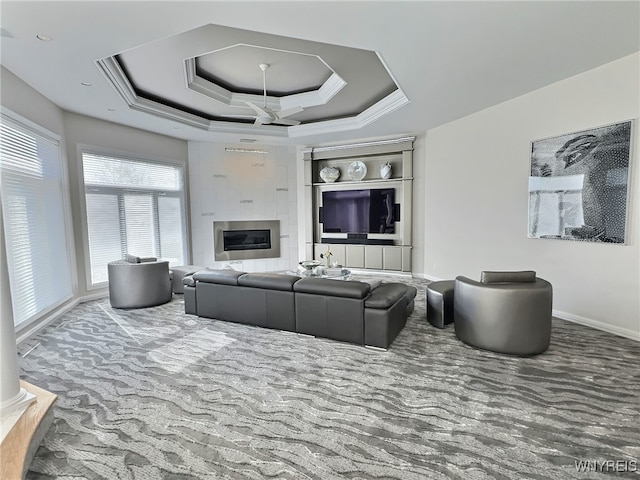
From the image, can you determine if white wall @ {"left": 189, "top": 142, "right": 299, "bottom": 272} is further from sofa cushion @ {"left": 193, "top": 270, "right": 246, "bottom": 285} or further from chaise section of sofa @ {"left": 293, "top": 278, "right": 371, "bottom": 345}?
chaise section of sofa @ {"left": 293, "top": 278, "right": 371, "bottom": 345}

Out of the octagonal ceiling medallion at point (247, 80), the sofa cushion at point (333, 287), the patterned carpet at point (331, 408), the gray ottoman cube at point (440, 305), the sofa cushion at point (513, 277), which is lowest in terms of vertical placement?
the patterned carpet at point (331, 408)

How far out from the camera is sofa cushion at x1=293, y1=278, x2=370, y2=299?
3.31 meters

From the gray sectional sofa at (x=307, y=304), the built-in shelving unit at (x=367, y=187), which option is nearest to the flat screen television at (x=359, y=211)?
the built-in shelving unit at (x=367, y=187)

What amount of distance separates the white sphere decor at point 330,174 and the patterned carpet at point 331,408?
15.6ft

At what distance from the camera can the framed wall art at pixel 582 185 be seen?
3.48m

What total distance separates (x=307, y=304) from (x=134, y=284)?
292 cm

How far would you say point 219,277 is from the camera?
4113 millimetres

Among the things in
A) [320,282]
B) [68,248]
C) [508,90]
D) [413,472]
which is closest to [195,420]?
[413,472]

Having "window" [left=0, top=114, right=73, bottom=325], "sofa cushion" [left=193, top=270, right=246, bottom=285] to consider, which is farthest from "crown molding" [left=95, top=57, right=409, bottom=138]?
"sofa cushion" [left=193, top=270, right=246, bottom=285]

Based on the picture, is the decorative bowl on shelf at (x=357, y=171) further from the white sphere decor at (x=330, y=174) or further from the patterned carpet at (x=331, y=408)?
the patterned carpet at (x=331, y=408)

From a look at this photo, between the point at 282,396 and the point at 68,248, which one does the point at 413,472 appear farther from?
the point at 68,248

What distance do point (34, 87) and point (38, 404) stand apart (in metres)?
4.07

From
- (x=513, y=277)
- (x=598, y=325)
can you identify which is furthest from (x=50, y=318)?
(x=598, y=325)

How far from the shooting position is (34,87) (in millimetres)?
4035
